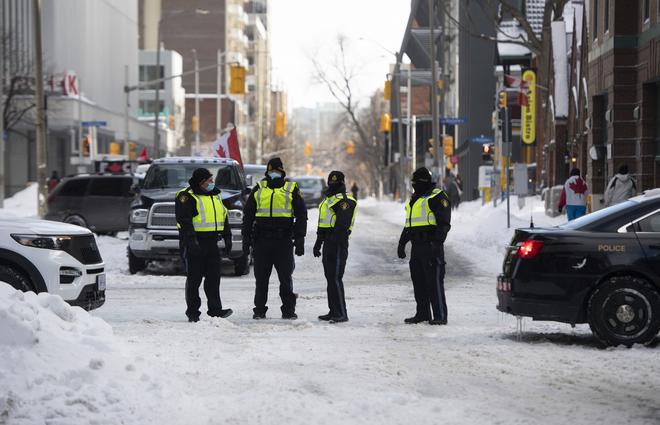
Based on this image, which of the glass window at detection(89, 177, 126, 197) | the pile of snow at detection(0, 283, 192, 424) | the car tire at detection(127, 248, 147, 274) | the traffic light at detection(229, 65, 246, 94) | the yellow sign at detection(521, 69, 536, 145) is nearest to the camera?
the pile of snow at detection(0, 283, 192, 424)

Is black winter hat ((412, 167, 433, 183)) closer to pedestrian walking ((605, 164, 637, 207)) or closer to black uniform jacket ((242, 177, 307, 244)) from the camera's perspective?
black uniform jacket ((242, 177, 307, 244))

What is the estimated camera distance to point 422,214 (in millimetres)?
14305

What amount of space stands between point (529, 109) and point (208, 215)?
42.1 meters

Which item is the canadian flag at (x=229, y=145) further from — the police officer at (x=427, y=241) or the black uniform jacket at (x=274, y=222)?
the police officer at (x=427, y=241)

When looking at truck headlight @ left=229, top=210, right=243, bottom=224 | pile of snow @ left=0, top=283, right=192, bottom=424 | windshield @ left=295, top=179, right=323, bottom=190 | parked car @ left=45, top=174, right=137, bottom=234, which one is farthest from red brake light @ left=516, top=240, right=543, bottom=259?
windshield @ left=295, top=179, right=323, bottom=190

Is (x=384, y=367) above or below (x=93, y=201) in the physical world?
below

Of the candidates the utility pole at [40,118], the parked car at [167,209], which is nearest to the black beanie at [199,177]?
the parked car at [167,209]

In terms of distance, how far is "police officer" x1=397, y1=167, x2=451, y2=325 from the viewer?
1424cm

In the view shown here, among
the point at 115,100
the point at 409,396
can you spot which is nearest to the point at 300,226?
the point at 409,396

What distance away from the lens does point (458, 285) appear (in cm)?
2070

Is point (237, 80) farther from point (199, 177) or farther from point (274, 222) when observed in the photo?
point (199, 177)

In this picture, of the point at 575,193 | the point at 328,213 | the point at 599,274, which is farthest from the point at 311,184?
the point at 599,274

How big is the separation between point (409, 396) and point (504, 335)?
432cm

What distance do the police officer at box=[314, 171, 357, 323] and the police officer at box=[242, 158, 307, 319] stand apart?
26cm
